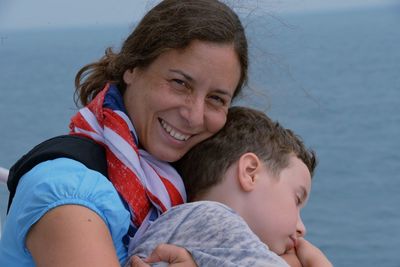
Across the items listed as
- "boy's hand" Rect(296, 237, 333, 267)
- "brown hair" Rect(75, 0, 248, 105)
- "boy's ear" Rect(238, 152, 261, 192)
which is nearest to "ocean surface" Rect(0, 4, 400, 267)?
"brown hair" Rect(75, 0, 248, 105)

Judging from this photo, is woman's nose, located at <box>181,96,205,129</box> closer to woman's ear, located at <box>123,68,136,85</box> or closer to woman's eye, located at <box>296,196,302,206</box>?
woman's ear, located at <box>123,68,136,85</box>

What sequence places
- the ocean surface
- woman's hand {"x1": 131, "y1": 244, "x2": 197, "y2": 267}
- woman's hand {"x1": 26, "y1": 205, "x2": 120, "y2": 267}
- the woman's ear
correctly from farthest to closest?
the ocean surface, the woman's ear, woman's hand {"x1": 131, "y1": 244, "x2": 197, "y2": 267}, woman's hand {"x1": 26, "y1": 205, "x2": 120, "y2": 267}

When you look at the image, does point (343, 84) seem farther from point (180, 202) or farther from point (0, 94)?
point (180, 202)

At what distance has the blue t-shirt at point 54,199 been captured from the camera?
58.7 inches

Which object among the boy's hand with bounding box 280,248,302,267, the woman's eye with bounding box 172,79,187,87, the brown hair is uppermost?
the brown hair

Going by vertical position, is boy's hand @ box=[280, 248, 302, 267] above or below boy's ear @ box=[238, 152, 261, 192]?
below

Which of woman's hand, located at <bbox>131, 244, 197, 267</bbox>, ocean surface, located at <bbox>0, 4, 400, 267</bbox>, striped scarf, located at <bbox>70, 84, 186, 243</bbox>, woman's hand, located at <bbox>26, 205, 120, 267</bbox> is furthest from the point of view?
ocean surface, located at <bbox>0, 4, 400, 267</bbox>

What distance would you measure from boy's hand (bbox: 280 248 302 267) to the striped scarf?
10.3 inches

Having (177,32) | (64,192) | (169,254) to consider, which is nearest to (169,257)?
(169,254)

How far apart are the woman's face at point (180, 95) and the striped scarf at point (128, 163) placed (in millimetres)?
30

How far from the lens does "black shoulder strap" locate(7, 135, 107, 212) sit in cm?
161

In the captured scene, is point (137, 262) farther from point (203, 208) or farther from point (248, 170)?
point (248, 170)

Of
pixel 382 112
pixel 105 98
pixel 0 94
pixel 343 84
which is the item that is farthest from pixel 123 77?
pixel 343 84

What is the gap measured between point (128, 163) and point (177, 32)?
0.90 feet
